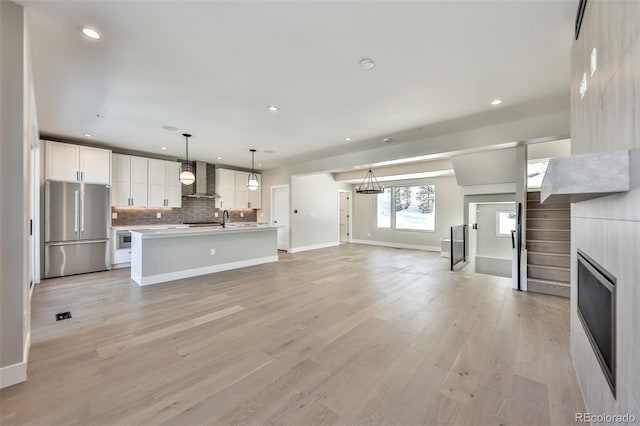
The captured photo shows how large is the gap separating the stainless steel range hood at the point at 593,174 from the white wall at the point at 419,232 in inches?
295

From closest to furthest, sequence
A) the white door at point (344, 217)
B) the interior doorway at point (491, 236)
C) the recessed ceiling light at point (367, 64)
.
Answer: the recessed ceiling light at point (367, 64)
the interior doorway at point (491, 236)
the white door at point (344, 217)

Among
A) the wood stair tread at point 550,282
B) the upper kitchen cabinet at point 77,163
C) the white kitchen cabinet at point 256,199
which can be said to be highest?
the upper kitchen cabinet at point 77,163

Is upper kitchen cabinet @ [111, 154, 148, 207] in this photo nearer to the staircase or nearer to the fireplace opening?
the fireplace opening

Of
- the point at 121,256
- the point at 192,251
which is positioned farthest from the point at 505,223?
the point at 121,256

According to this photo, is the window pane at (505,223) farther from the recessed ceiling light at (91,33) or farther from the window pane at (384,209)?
the recessed ceiling light at (91,33)

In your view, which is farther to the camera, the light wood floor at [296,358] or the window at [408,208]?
the window at [408,208]

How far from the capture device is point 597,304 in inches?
57.7

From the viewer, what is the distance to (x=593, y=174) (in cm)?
107

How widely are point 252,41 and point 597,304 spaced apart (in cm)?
305

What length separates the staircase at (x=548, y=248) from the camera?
407 centimetres

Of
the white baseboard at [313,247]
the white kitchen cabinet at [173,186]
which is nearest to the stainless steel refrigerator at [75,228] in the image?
the white kitchen cabinet at [173,186]

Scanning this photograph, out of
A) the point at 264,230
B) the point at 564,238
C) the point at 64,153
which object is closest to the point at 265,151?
the point at 264,230

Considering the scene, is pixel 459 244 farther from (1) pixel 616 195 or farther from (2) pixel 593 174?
(2) pixel 593 174

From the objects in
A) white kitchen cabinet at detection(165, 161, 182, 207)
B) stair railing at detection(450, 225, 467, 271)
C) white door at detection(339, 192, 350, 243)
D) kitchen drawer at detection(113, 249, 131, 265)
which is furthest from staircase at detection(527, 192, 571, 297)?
kitchen drawer at detection(113, 249, 131, 265)
